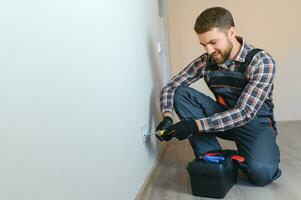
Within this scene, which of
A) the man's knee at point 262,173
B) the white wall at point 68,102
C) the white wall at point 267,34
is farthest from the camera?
the white wall at point 267,34

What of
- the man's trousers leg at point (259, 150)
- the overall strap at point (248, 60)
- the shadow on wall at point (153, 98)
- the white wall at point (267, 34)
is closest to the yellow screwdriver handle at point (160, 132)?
the shadow on wall at point (153, 98)

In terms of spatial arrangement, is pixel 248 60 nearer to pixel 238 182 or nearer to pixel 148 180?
pixel 238 182

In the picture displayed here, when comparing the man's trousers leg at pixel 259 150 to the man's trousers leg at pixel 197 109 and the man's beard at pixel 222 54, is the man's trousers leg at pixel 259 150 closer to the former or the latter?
the man's trousers leg at pixel 197 109

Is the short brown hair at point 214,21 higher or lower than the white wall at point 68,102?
higher

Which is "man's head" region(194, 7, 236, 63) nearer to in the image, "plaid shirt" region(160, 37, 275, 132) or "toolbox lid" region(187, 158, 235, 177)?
"plaid shirt" region(160, 37, 275, 132)

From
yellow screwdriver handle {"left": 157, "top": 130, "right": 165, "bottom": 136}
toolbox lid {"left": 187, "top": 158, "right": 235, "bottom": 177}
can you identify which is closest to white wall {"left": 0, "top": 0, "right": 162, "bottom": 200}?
yellow screwdriver handle {"left": 157, "top": 130, "right": 165, "bottom": 136}

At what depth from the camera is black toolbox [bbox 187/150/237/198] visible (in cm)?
152

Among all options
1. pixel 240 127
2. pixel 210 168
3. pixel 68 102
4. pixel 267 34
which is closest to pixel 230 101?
pixel 240 127

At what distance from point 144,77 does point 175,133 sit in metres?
0.42

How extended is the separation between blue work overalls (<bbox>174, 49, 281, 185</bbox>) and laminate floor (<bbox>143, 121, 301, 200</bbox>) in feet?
Answer: 0.22

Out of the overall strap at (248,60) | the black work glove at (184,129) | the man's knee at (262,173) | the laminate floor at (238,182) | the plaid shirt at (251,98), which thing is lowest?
the laminate floor at (238,182)

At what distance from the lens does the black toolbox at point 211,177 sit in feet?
4.99

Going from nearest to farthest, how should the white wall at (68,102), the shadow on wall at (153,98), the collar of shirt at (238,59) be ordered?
the white wall at (68,102), the collar of shirt at (238,59), the shadow on wall at (153,98)

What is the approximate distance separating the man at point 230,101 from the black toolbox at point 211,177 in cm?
15
